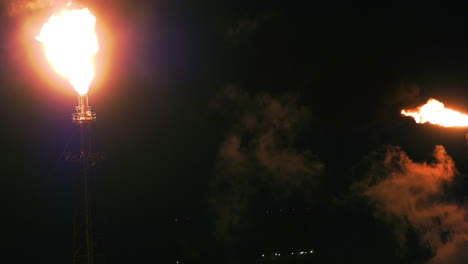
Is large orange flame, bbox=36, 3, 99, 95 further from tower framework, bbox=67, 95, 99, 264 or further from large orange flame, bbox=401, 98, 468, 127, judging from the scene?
large orange flame, bbox=401, 98, 468, 127

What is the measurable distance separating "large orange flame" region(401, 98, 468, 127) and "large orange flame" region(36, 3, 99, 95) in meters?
13.7

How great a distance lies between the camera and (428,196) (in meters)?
24.9

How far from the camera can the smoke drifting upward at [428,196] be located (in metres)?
24.7

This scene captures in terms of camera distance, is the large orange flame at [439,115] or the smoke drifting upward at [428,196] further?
the smoke drifting upward at [428,196]

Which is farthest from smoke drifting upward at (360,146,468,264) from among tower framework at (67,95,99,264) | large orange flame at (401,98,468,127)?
tower framework at (67,95,99,264)

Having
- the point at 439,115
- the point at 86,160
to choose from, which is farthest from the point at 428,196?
the point at 86,160

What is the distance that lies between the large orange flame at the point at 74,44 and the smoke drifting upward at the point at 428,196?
1438cm

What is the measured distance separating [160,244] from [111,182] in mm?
3810

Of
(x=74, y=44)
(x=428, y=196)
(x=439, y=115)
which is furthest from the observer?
(x=428, y=196)

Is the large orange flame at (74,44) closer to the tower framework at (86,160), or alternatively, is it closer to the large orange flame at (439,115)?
the tower framework at (86,160)

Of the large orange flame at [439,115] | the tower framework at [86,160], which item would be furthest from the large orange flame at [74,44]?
the large orange flame at [439,115]

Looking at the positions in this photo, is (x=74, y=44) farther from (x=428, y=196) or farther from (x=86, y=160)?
(x=428, y=196)

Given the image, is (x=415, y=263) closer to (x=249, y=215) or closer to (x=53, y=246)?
(x=249, y=215)

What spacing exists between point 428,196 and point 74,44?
55.4 feet
